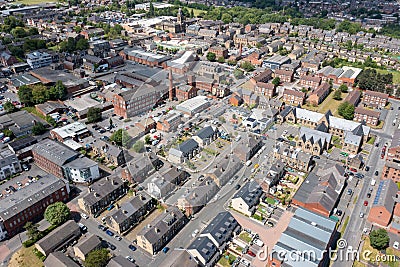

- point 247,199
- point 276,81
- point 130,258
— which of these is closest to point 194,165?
point 247,199

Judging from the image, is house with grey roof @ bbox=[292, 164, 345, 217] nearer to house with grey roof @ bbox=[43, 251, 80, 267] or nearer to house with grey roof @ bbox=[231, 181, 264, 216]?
house with grey roof @ bbox=[231, 181, 264, 216]

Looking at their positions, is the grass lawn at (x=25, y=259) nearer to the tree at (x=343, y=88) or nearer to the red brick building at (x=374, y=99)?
the red brick building at (x=374, y=99)

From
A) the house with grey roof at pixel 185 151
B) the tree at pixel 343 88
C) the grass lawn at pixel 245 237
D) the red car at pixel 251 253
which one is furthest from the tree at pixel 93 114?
the tree at pixel 343 88

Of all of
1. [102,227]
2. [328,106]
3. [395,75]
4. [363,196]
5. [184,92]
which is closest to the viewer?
[102,227]

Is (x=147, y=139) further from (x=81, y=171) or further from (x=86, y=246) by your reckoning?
(x=86, y=246)

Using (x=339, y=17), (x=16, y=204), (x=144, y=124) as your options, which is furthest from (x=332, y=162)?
(x=339, y=17)

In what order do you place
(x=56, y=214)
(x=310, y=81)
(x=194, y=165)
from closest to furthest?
(x=194, y=165)
(x=56, y=214)
(x=310, y=81)

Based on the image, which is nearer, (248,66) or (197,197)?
(197,197)
